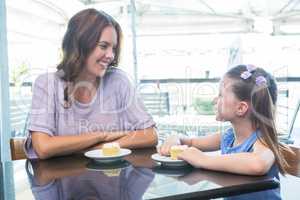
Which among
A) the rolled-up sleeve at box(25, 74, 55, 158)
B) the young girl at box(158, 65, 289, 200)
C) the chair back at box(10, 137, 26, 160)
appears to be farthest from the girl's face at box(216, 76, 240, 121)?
the chair back at box(10, 137, 26, 160)

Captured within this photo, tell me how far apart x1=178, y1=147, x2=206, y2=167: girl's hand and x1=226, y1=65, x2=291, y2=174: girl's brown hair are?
0.29 m

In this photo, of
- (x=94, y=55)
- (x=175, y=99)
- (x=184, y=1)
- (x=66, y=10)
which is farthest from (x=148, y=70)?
(x=94, y=55)

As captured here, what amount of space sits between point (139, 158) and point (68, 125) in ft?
1.26

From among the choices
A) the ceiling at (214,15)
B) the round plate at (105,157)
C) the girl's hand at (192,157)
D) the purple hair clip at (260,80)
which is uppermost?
the ceiling at (214,15)

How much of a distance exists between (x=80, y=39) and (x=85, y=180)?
2.35ft

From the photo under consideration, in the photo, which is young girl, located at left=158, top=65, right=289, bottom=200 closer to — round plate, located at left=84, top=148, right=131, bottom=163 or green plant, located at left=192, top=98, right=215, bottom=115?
round plate, located at left=84, top=148, right=131, bottom=163

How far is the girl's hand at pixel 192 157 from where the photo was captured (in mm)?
921

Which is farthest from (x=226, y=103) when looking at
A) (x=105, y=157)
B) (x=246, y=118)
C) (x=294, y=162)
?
(x=105, y=157)

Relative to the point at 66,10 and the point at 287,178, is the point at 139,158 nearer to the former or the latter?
the point at 287,178

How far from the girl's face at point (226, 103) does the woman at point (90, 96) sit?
27 cm

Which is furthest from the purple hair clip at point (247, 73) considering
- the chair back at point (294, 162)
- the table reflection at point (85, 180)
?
the table reflection at point (85, 180)

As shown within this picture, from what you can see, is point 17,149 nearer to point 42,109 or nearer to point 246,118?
point 42,109

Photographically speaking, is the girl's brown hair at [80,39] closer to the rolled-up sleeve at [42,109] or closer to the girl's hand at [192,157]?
the rolled-up sleeve at [42,109]

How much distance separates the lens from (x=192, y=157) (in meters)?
0.94
